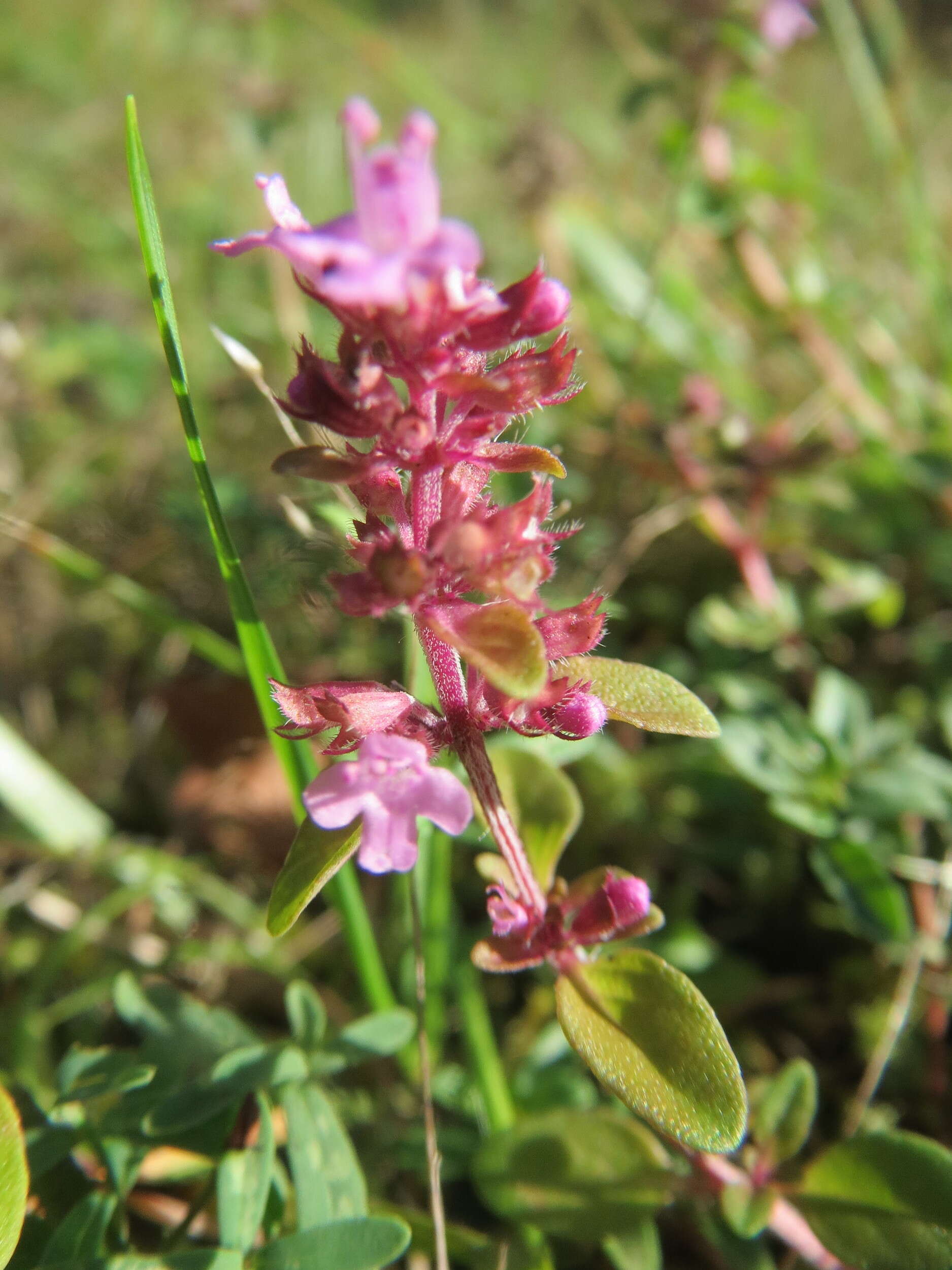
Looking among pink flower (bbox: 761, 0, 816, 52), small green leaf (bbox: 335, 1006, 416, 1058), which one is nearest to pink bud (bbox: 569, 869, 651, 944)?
small green leaf (bbox: 335, 1006, 416, 1058)

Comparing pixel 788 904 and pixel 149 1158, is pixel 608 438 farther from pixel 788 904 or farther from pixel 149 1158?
pixel 149 1158

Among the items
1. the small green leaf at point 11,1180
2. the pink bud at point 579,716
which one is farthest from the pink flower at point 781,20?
the small green leaf at point 11,1180

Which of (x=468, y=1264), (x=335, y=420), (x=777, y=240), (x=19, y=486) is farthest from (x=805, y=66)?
(x=468, y=1264)

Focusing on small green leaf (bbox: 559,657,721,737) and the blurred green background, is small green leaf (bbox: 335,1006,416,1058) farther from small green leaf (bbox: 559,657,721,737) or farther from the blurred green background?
small green leaf (bbox: 559,657,721,737)

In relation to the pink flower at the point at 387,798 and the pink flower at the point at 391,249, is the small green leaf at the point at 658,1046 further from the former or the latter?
the pink flower at the point at 391,249

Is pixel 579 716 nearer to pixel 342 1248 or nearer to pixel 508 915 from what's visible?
pixel 508 915

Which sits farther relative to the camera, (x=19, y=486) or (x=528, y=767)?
(x=19, y=486)
